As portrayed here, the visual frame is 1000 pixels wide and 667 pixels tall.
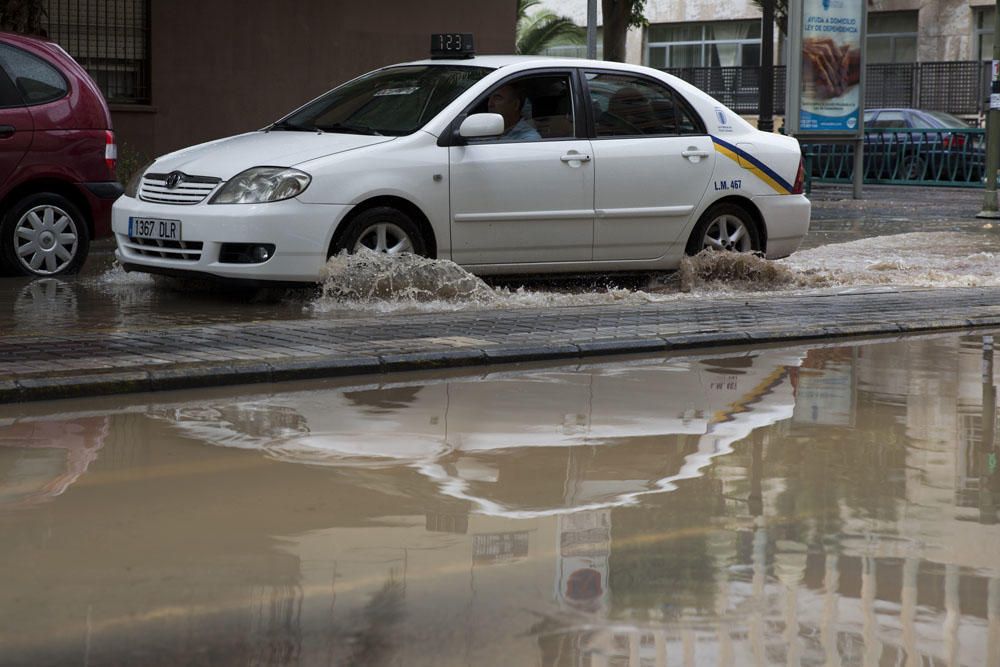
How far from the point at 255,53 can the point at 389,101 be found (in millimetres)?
7685

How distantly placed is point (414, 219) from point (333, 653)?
273 inches

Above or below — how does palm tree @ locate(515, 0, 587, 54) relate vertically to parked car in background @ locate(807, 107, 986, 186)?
above

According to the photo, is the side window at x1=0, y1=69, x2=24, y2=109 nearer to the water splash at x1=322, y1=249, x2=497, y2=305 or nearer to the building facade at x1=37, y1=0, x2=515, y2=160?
the water splash at x1=322, y1=249, x2=497, y2=305

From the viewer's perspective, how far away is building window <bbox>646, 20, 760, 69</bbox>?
53.3m

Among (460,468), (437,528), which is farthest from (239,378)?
(437,528)

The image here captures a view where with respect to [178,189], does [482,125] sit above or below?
above

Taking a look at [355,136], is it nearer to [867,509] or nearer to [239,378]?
[239,378]

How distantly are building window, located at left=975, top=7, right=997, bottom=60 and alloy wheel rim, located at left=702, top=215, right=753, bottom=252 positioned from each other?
1448 inches

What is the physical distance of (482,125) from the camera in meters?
10.3

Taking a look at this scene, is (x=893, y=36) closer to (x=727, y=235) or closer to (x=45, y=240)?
(x=727, y=235)

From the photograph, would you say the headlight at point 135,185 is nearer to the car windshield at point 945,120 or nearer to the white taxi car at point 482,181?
the white taxi car at point 482,181

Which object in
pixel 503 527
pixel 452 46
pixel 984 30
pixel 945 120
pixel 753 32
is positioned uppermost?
pixel 753 32

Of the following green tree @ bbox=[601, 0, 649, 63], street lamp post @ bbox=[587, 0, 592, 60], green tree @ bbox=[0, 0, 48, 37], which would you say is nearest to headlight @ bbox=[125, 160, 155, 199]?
green tree @ bbox=[0, 0, 48, 37]

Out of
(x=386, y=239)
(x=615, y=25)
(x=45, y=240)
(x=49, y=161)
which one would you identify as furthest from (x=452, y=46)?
(x=615, y=25)
